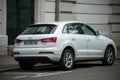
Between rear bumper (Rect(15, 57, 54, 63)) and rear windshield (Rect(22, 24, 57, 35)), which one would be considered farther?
rear windshield (Rect(22, 24, 57, 35))

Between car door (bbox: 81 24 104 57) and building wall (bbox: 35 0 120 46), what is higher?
building wall (bbox: 35 0 120 46)

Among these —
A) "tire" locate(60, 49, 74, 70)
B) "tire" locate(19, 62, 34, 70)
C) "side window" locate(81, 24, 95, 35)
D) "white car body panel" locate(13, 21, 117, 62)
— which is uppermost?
"side window" locate(81, 24, 95, 35)

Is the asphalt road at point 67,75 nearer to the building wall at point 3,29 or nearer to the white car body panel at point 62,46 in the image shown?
the white car body panel at point 62,46

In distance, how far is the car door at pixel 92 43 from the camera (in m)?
16.2

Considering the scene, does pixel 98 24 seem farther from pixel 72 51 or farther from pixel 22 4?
pixel 72 51

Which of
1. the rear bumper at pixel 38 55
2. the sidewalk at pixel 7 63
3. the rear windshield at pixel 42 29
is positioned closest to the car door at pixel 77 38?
the rear windshield at pixel 42 29

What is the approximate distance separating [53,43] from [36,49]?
0.56 m

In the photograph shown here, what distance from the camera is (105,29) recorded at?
86.9 ft

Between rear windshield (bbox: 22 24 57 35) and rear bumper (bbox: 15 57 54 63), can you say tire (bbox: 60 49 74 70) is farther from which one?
rear windshield (bbox: 22 24 57 35)

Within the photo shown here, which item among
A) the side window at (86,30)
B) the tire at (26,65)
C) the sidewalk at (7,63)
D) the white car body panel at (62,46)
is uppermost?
the side window at (86,30)

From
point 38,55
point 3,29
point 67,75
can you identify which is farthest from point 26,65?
point 3,29

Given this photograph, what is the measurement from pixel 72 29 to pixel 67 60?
3.96ft

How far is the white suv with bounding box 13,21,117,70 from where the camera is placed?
14.6 meters

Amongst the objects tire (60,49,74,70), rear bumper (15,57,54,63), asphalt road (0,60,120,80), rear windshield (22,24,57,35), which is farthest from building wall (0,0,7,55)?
tire (60,49,74,70)
